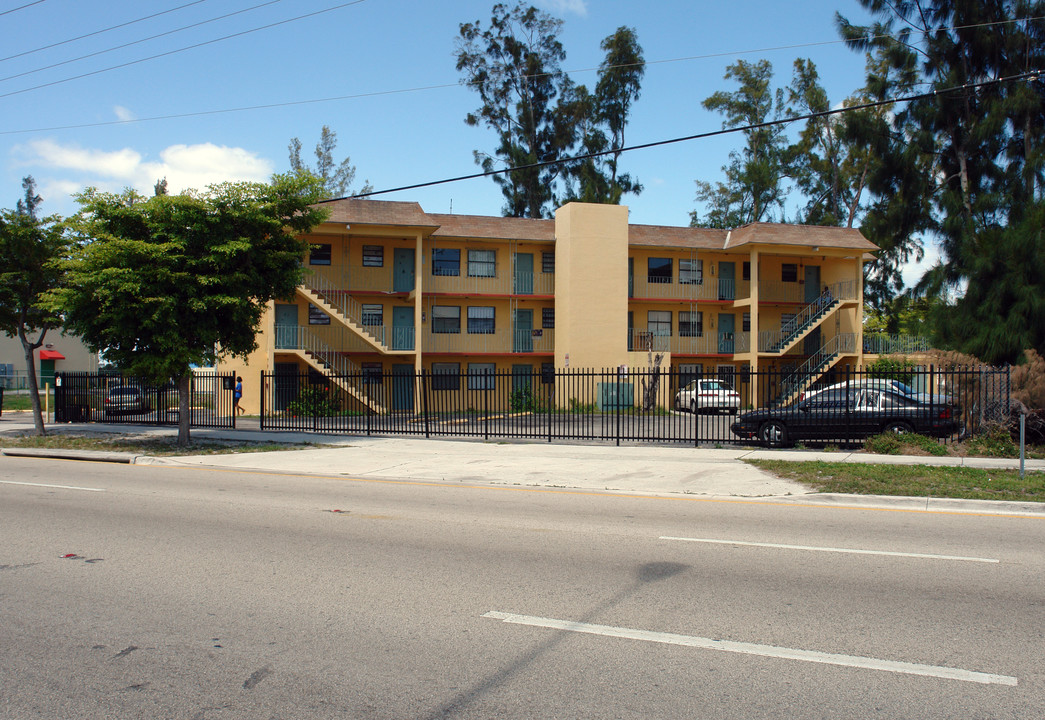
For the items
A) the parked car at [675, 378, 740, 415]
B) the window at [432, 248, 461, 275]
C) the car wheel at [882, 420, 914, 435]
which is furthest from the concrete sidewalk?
the window at [432, 248, 461, 275]

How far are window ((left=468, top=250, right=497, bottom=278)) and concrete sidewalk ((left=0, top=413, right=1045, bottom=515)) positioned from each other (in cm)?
1667

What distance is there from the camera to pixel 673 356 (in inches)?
1505

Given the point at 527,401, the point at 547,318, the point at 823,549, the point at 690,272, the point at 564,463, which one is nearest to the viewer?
the point at 823,549

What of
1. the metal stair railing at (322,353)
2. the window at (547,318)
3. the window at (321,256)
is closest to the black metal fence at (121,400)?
the metal stair railing at (322,353)

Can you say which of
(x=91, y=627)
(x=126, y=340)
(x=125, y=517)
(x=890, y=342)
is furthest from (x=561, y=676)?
(x=890, y=342)

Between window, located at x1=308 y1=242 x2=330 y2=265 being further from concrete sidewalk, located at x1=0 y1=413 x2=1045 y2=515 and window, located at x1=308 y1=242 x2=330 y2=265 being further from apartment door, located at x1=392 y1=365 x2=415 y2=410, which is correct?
concrete sidewalk, located at x1=0 y1=413 x2=1045 y2=515

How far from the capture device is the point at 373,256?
115ft

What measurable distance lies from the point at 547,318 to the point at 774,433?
2004 centimetres

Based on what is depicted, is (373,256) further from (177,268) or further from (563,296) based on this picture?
(177,268)

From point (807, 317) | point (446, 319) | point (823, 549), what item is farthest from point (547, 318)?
point (823, 549)

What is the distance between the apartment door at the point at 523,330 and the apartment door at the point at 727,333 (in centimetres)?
958

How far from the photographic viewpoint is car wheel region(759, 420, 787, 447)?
18.5 m

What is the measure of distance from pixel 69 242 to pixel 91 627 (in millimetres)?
18639

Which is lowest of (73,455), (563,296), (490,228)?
(73,455)
